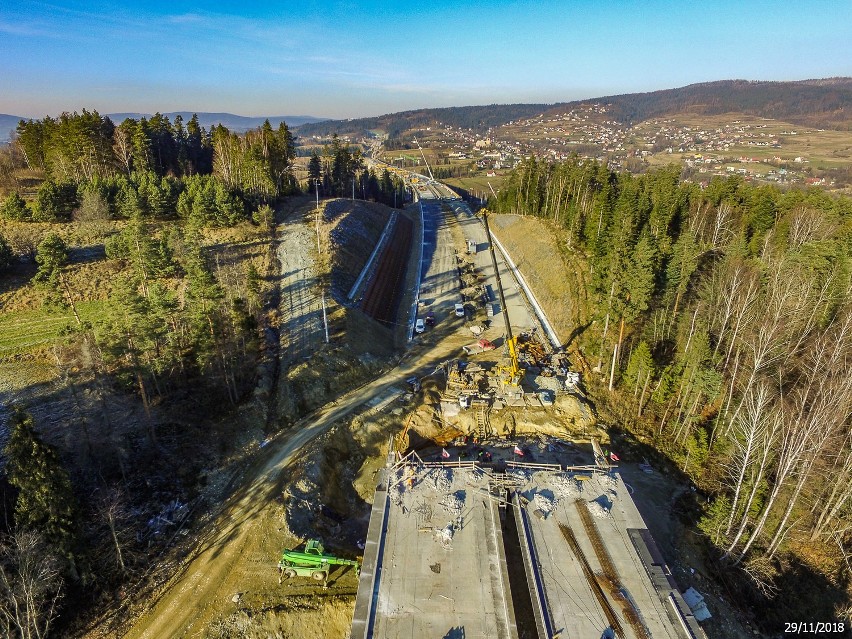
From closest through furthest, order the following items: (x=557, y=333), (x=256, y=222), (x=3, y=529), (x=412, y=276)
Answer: (x=3, y=529) → (x=557, y=333) → (x=256, y=222) → (x=412, y=276)

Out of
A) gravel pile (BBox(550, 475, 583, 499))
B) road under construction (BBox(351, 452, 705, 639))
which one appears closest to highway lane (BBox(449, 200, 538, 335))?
gravel pile (BBox(550, 475, 583, 499))

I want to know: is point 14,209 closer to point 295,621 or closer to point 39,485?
point 39,485

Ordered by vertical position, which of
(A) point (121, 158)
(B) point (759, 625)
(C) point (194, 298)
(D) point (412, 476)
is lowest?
(B) point (759, 625)

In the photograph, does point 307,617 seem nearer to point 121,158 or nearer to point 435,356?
point 435,356

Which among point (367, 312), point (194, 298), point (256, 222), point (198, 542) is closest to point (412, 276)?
point (367, 312)

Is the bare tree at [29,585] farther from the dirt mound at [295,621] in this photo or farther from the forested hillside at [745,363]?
the forested hillside at [745,363]

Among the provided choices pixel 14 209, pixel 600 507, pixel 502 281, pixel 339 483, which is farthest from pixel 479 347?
pixel 14 209

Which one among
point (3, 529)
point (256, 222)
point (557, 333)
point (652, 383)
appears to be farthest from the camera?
point (256, 222)
